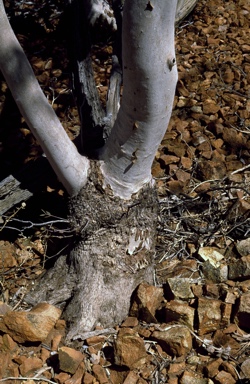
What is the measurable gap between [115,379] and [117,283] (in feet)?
1.42

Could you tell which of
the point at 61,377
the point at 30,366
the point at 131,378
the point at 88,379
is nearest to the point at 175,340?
the point at 131,378

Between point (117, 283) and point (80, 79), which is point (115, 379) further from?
point (80, 79)

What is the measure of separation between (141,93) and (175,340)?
1.01 m

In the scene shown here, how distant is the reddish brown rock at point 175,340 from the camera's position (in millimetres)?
2305

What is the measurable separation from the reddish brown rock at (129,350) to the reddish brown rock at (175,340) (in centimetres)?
10

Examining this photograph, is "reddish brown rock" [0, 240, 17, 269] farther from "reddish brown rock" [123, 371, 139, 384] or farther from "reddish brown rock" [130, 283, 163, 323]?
"reddish brown rock" [123, 371, 139, 384]

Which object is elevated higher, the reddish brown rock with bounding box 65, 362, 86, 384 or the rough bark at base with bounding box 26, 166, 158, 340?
the rough bark at base with bounding box 26, 166, 158, 340

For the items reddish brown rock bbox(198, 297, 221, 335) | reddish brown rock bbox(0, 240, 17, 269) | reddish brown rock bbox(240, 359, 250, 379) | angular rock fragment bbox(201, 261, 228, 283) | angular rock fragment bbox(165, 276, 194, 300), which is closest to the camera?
reddish brown rock bbox(240, 359, 250, 379)

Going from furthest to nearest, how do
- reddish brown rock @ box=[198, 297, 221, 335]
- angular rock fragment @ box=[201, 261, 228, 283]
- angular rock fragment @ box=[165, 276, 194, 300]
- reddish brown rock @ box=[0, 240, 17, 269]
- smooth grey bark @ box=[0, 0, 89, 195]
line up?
1. reddish brown rock @ box=[0, 240, 17, 269]
2. angular rock fragment @ box=[201, 261, 228, 283]
3. angular rock fragment @ box=[165, 276, 194, 300]
4. reddish brown rock @ box=[198, 297, 221, 335]
5. smooth grey bark @ box=[0, 0, 89, 195]

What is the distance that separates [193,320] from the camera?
2.42m

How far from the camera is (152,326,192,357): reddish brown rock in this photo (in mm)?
2305

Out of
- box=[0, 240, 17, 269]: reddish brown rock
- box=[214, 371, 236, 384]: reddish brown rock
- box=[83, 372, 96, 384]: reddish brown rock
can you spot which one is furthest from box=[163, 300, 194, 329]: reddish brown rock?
box=[0, 240, 17, 269]: reddish brown rock

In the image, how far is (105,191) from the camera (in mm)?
2443

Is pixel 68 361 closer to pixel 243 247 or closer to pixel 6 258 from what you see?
pixel 6 258
